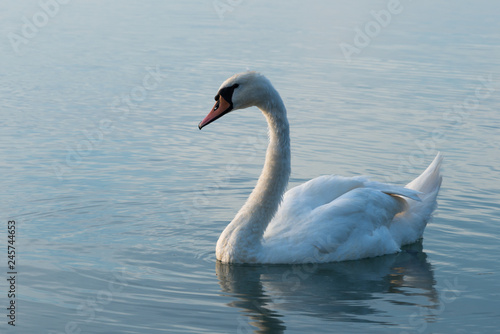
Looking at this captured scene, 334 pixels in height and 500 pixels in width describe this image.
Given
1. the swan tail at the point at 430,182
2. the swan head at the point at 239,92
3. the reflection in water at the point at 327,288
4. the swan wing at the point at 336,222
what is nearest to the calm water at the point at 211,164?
the reflection in water at the point at 327,288

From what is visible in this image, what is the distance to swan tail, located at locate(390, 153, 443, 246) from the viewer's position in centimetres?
883

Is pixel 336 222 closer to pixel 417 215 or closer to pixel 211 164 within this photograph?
pixel 417 215

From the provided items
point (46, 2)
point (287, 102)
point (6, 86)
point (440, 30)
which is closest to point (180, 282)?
point (287, 102)

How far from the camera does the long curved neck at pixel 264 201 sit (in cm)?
775

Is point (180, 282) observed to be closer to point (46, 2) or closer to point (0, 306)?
point (0, 306)

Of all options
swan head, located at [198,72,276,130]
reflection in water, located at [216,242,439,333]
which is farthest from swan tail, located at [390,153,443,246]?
swan head, located at [198,72,276,130]

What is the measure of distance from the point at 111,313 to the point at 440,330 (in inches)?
104

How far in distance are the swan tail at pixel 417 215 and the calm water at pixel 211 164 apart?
221 millimetres

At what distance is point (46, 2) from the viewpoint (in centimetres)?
3016

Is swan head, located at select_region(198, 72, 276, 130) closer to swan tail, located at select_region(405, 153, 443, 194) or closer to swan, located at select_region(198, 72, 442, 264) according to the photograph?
swan, located at select_region(198, 72, 442, 264)

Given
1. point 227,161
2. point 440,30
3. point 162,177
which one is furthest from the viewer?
point 440,30

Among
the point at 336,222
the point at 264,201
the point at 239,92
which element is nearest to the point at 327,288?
the point at 336,222

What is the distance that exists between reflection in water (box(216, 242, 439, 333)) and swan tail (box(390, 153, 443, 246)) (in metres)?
0.45

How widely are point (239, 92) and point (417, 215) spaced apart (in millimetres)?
2672
